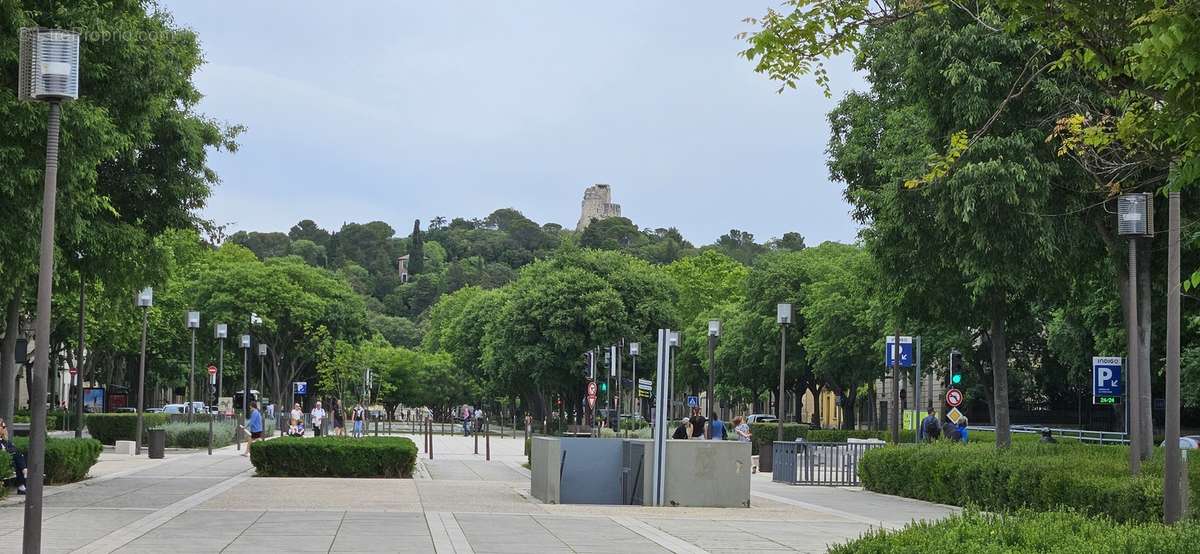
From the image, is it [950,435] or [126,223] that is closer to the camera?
[126,223]

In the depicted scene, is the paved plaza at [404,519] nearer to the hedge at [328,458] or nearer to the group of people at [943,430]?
the hedge at [328,458]

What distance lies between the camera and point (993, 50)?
23672 mm

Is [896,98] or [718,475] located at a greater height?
[896,98]

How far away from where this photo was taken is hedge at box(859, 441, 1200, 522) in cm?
1769

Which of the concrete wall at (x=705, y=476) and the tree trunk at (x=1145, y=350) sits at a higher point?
the tree trunk at (x=1145, y=350)

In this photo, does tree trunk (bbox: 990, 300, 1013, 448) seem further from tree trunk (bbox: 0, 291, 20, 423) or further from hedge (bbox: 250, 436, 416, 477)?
tree trunk (bbox: 0, 291, 20, 423)

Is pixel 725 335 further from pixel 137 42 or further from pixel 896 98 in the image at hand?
pixel 137 42

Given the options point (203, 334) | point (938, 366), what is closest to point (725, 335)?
point (938, 366)

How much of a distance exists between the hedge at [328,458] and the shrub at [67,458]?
13.1 feet

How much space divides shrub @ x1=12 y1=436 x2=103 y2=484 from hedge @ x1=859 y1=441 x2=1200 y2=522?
15103mm

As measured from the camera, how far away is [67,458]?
84.7ft

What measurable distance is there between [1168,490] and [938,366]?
47119mm

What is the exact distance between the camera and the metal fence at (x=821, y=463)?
3194 cm

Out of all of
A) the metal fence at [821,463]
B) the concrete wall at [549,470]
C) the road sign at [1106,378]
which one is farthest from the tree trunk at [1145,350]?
the concrete wall at [549,470]
